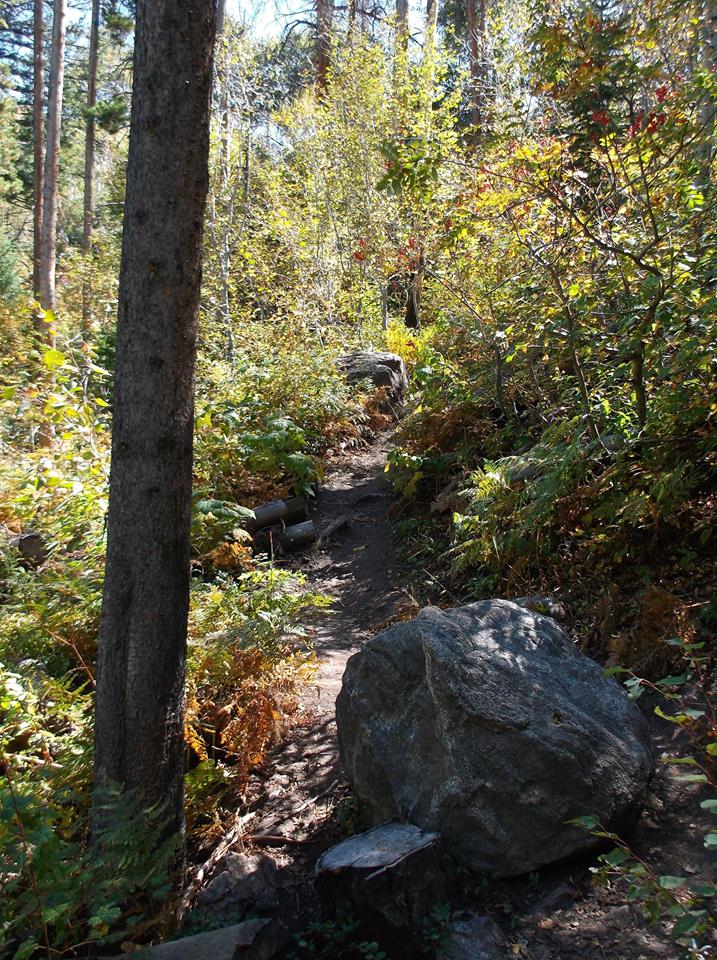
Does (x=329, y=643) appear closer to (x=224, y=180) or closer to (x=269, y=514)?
(x=269, y=514)

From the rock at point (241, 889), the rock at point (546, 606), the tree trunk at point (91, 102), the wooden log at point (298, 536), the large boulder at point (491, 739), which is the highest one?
the tree trunk at point (91, 102)

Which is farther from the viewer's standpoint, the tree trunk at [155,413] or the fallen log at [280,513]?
the fallen log at [280,513]

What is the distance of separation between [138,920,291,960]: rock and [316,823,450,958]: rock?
0.29 meters

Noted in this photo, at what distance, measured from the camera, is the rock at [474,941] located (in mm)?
2891

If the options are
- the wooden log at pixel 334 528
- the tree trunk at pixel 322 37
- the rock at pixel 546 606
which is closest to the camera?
the rock at pixel 546 606

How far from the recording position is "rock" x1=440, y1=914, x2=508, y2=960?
289cm

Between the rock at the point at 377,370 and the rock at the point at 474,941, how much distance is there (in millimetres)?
9536

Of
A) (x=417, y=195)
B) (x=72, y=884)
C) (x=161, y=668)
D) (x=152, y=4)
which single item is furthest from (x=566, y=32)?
(x=72, y=884)

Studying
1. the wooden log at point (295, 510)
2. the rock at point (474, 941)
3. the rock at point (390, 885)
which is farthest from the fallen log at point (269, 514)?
the rock at point (474, 941)

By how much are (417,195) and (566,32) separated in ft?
5.64

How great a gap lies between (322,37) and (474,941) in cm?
2048

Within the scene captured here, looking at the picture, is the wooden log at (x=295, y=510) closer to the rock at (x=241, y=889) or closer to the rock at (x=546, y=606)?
the rock at (x=546, y=606)

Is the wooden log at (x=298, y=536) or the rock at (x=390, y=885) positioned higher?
the wooden log at (x=298, y=536)

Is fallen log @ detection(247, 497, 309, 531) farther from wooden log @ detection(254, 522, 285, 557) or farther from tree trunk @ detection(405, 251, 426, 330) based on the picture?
tree trunk @ detection(405, 251, 426, 330)
